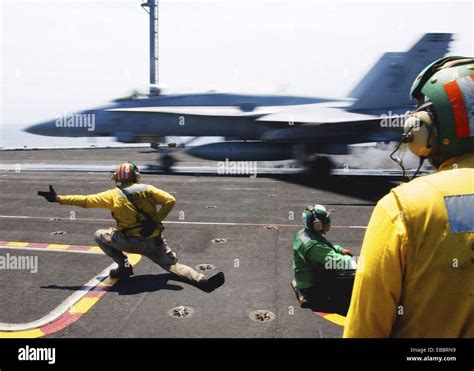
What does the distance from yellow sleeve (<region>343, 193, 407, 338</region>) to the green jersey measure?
3.35m

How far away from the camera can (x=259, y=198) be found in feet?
45.5

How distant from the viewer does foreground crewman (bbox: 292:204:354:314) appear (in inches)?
196

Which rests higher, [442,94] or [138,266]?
[442,94]

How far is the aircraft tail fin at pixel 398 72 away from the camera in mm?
21000

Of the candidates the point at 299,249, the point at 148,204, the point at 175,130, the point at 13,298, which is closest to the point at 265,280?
the point at 299,249

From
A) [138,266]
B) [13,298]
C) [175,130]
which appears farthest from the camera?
[175,130]

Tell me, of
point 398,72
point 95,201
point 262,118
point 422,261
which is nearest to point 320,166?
point 262,118

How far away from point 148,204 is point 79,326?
2096 millimetres

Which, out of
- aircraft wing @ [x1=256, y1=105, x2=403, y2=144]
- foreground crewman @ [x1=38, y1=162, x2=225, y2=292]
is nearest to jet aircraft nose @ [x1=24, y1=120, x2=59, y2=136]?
aircraft wing @ [x1=256, y1=105, x2=403, y2=144]

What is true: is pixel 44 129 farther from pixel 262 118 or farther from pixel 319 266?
pixel 319 266

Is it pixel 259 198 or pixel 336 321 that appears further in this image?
pixel 259 198
